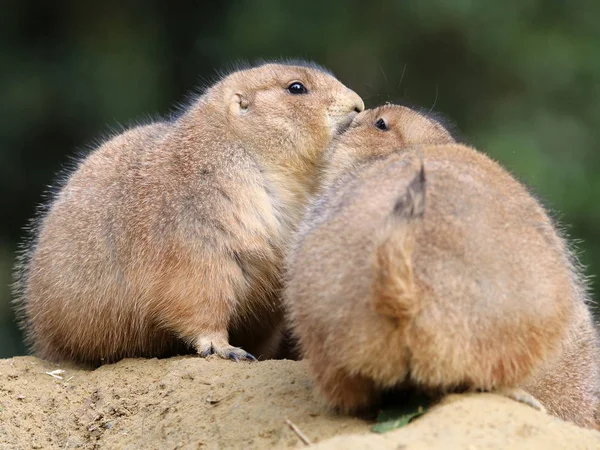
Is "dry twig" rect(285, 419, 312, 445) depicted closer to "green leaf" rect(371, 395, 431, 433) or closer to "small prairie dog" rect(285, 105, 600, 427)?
"small prairie dog" rect(285, 105, 600, 427)

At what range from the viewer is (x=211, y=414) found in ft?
20.3

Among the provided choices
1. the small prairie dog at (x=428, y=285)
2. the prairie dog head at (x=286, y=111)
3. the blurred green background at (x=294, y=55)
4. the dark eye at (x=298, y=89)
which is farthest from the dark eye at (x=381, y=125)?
the blurred green background at (x=294, y=55)

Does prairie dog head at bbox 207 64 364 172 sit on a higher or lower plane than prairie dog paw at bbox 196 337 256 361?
higher

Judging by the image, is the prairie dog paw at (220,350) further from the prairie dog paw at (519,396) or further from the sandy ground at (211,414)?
the prairie dog paw at (519,396)

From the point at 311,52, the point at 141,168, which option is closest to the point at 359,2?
the point at 311,52

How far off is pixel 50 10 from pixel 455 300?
12.0 m

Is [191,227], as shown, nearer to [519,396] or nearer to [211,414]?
[211,414]

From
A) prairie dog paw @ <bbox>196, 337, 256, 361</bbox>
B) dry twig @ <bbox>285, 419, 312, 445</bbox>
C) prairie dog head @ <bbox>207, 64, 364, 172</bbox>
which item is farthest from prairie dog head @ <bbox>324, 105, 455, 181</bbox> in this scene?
dry twig @ <bbox>285, 419, 312, 445</bbox>

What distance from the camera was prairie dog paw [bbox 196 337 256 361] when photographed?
22.7ft

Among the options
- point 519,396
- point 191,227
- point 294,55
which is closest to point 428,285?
point 519,396

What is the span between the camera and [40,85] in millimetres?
14656

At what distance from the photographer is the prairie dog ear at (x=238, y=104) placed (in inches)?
302

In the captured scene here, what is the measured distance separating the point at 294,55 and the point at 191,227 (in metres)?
7.78

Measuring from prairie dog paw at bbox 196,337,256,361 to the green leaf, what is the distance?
5.95 feet
